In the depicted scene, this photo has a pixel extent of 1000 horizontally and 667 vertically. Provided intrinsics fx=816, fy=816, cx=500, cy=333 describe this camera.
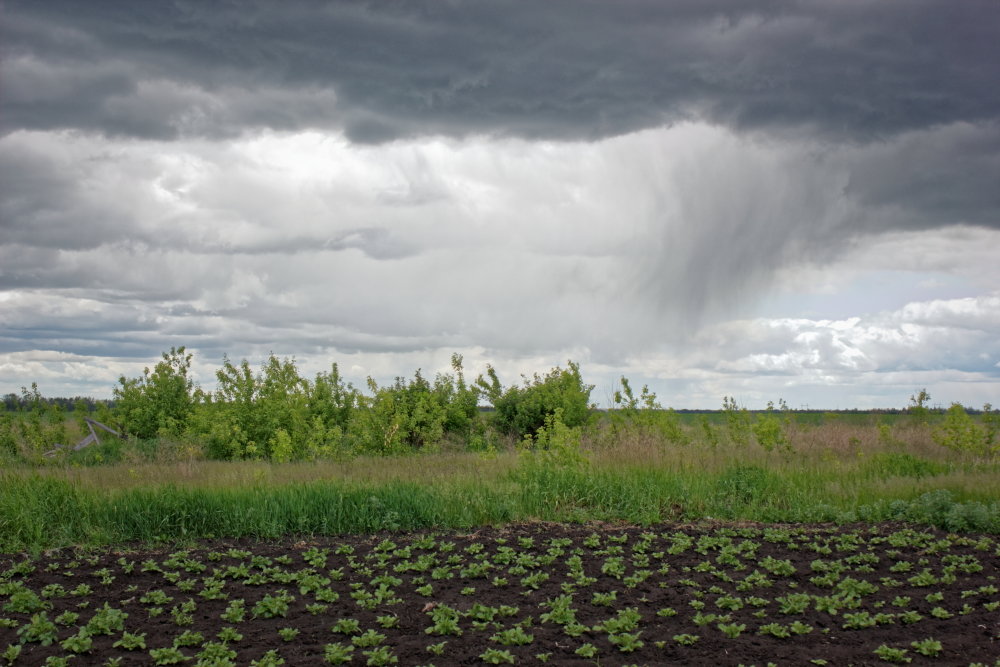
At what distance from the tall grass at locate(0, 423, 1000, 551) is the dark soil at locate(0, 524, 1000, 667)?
0.51 metres

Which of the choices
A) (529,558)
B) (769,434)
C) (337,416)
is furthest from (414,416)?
(529,558)

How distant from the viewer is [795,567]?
8.25 m

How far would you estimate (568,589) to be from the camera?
745cm

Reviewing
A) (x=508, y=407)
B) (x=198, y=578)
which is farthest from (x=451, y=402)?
(x=198, y=578)

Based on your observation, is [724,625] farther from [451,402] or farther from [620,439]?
[451,402]

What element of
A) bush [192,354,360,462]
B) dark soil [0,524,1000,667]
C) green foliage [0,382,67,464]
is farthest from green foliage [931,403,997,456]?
green foliage [0,382,67,464]

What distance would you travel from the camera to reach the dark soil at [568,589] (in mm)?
6273

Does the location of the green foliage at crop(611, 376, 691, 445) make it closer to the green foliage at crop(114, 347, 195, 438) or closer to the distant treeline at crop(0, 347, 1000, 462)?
the distant treeline at crop(0, 347, 1000, 462)

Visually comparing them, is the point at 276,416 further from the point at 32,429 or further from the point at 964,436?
the point at 964,436

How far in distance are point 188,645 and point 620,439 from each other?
454 inches

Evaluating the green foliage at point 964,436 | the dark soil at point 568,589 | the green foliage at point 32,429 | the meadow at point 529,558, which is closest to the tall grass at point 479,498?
the meadow at point 529,558

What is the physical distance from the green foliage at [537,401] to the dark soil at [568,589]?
11.6 meters

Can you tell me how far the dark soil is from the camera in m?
6.27

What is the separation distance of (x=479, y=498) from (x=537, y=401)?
1163 centimetres
